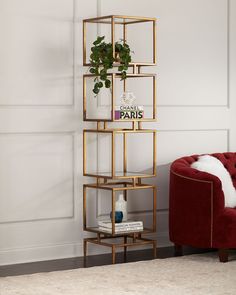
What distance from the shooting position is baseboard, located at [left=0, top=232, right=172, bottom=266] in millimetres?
5402

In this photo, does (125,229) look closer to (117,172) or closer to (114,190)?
(114,190)

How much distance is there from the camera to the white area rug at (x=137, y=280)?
4512 mm

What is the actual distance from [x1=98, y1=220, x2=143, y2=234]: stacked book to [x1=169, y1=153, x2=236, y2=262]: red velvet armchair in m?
0.31

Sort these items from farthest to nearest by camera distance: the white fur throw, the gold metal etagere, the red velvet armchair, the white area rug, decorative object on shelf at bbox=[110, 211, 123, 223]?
1. the white fur throw
2. decorative object on shelf at bbox=[110, 211, 123, 223]
3. the gold metal etagere
4. the red velvet armchair
5. the white area rug

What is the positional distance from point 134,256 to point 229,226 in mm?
855

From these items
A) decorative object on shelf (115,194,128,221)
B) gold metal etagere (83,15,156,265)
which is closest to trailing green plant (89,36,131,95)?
gold metal etagere (83,15,156,265)

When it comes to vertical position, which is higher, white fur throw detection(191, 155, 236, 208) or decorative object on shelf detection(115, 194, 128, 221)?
white fur throw detection(191, 155, 236, 208)

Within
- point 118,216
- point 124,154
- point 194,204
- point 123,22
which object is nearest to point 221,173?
point 194,204

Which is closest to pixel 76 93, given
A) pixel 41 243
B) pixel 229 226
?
pixel 41 243

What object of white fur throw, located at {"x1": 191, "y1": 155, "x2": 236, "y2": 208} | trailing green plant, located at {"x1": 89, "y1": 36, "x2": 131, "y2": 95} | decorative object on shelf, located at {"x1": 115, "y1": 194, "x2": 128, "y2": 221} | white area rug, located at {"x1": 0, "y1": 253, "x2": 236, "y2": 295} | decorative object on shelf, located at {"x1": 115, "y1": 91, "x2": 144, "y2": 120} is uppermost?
trailing green plant, located at {"x1": 89, "y1": 36, "x2": 131, "y2": 95}

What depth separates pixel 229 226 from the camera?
530 cm

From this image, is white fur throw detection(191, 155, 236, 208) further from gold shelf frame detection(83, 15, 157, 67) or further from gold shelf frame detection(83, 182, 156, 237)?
gold shelf frame detection(83, 15, 157, 67)

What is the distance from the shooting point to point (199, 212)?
5.42 metres

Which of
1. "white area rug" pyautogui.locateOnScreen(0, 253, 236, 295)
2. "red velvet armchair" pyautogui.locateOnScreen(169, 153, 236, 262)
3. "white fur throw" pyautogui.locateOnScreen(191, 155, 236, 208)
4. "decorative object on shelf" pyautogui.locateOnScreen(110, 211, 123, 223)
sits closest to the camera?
"white area rug" pyautogui.locateOnScreen(0, 253, 236, 295)
